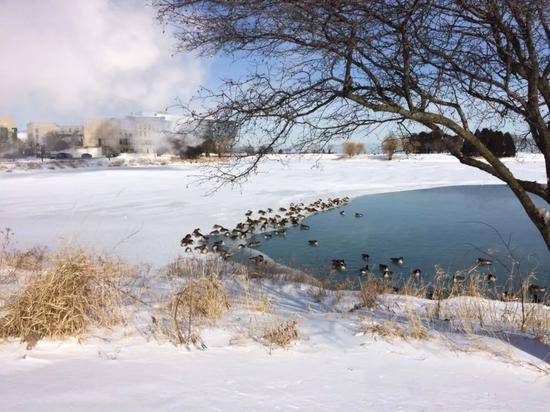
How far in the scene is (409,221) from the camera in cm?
1855

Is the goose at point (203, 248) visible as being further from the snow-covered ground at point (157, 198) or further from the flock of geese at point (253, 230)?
the snow-covered ground at point (157, 198)

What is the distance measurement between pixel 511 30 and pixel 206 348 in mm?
3707

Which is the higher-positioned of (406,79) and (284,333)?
(406,79)

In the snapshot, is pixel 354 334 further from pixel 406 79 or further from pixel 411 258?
pixel 411 258

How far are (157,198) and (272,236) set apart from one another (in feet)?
28.8

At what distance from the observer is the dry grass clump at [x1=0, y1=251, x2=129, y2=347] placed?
389 cm

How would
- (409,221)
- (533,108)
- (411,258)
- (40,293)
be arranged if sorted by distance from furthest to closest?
(409,221) → (411,258) → (533,108) → (40,293)

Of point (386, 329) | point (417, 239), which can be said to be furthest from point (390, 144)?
point (417, 239)

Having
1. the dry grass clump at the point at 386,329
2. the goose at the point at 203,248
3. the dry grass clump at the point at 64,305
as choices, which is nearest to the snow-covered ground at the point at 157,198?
the goose at the point at 203,248

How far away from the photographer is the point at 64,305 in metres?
4.12

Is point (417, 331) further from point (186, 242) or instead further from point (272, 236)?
point (272, 236)

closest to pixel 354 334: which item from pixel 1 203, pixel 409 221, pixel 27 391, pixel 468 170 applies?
pixel 27 391

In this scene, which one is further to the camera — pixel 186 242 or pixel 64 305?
pixel 186 242

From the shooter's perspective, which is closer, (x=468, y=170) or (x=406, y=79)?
(x=406, y=79)
